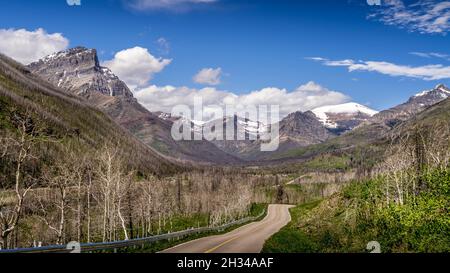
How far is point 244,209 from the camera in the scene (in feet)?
625

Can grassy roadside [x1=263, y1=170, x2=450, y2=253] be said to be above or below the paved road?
above

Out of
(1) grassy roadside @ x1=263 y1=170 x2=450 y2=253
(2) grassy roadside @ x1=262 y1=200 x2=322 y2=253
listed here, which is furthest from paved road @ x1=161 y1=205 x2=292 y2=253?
(1) grassy roadside @ x1=263 y1=170 x2=450 y2=253

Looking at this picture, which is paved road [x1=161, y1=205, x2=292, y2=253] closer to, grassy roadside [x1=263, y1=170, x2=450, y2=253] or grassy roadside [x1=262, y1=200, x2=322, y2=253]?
grassy roadside [x1=262, y1=200, x2=322, y2=253]

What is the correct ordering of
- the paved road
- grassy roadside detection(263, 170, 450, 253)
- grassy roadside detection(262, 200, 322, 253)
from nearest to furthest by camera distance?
grassy roadside detection(263, 170, 450, 253) < grassy roadside detection(262, 200, 322, 253) < the paved road

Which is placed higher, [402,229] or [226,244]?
[402,229]

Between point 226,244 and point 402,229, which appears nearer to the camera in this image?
point 402,229

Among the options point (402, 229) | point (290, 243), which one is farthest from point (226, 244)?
point (402, 229)

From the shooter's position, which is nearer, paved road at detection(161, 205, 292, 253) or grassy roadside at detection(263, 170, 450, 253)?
grassy roadside at detection(263, 170, 450, 253)

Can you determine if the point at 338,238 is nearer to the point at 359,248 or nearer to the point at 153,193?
the point at 359,248

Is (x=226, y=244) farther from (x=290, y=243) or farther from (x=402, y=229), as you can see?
(x=402, y=229)
